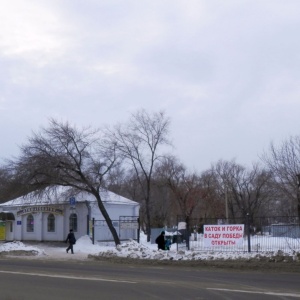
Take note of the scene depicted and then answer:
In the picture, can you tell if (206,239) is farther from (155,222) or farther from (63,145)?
(155,222)

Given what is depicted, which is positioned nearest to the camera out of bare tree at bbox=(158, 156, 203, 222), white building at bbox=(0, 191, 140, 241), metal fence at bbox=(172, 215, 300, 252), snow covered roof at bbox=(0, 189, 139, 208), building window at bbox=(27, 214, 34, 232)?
metal fence at bbox=(172, 215, 300, 252)

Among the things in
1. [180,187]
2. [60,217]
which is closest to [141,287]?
[60,217]

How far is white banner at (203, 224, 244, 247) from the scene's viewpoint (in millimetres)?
26844

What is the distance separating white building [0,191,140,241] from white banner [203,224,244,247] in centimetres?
1378

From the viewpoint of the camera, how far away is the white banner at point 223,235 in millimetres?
26844

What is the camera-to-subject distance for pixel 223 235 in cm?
2728

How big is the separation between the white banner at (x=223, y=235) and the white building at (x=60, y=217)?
45.2 feet

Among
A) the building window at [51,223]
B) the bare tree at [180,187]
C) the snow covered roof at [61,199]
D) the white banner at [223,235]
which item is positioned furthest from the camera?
the bare tree at [180,187]

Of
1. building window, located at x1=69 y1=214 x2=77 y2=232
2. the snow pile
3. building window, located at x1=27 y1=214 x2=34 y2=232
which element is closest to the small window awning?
building window, located at x1=27 y1=214 x2=34 y2=232

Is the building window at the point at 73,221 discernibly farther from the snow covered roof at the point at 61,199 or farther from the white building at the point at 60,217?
the snow covered roof at the point at 61,199

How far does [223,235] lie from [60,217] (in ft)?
64.8

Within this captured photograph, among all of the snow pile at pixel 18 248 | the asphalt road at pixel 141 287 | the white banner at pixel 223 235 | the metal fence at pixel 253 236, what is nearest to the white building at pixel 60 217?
the snow pile at pixel 18 248

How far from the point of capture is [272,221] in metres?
27.2

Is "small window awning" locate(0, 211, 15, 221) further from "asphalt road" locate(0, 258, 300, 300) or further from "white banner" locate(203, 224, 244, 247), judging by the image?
"asphalt road" locate(0, 258, 300, 300)
